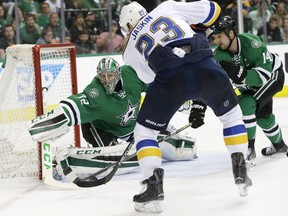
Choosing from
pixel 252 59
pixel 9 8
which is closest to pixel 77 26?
pixel 9 8

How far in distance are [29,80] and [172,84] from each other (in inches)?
51.6

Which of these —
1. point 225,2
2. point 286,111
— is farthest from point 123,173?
point 225,2

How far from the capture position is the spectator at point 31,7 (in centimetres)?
741

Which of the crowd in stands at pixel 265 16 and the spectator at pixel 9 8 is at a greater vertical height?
the spectator at pixel 9 8

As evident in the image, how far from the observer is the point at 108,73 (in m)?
4.26

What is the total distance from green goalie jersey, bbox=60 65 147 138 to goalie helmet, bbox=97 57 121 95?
0.04 meters

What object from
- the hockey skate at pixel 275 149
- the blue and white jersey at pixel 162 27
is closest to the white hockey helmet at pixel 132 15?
the blue and white jersey at pixel 162 27

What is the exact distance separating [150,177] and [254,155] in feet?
4.25

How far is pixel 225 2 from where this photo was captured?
8.29 metres

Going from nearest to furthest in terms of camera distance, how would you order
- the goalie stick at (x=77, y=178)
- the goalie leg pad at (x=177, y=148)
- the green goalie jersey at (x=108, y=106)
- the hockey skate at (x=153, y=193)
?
1. the hockey skate at (x=153, y=193)
2. the goalie stick at (x=77, y=178)
3. the green goalie jersey at (x=108, y=106)
4. the goalie leg pad at (x=177, y=148)

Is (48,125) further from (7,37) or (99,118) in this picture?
(7,37)

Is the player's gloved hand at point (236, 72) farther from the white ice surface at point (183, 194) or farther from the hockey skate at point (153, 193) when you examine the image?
the hockey skate at point (153, 193)

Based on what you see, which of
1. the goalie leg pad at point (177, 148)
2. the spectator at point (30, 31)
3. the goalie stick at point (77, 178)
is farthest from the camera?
the spectator at point (30, 31)

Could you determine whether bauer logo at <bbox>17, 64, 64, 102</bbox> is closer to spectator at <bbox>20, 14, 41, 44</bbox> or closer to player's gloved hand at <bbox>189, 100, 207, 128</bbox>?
player's gloved hand at <bbox>189, 100, 207, 128</bbox>
